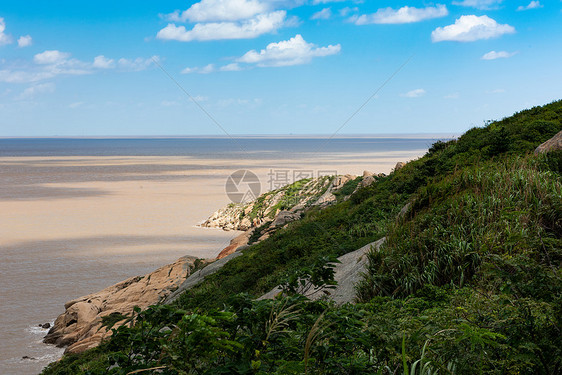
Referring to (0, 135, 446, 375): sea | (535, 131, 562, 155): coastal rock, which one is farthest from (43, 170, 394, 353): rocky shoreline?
(535, 131, 562, 155): coastal rock

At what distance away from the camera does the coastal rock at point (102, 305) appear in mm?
13391

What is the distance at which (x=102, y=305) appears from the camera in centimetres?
1468

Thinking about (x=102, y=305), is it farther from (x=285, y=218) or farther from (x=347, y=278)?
(x=347, y=278)

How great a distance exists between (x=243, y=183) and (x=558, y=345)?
4728 centimetres

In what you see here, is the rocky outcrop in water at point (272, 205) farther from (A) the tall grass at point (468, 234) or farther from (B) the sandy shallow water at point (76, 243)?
(A) the tall grass at point (468, 234)

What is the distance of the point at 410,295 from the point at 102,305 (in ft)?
36.0

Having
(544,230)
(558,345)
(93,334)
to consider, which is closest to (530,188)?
(544,230)

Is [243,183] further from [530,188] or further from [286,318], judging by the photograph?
[286,318]

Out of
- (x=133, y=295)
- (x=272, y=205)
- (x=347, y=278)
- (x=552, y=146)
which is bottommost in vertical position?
(x=133, y=295)

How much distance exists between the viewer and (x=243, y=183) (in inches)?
1987

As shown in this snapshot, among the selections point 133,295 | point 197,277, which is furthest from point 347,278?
point 133,295

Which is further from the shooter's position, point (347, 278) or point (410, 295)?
point (347, 278)

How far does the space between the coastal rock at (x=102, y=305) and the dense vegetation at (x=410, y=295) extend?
190 cm

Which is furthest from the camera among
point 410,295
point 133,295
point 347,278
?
point 133,295
